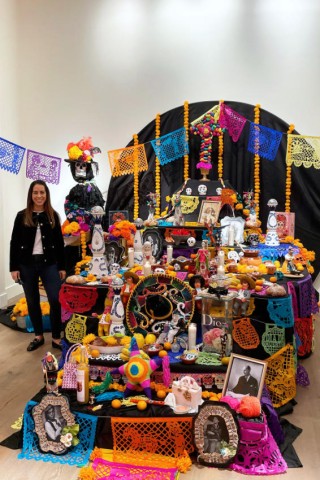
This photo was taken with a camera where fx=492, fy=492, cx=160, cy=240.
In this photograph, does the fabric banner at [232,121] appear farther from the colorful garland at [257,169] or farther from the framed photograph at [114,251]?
the framed photograph at [114,251]

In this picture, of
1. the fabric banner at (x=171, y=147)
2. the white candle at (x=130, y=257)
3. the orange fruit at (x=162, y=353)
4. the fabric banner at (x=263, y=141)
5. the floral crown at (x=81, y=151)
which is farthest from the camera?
the fabric banner at (x=171, y=147)

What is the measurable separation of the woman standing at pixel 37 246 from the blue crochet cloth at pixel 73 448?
4.42ft

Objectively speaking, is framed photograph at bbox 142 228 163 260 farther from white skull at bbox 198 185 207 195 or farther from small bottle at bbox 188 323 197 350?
small bottle at bbox 188 323 197 350

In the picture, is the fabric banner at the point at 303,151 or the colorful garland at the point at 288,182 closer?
the fabric banner at the point at 303,151

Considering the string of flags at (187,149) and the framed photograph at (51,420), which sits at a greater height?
the string of flags at (187,149)

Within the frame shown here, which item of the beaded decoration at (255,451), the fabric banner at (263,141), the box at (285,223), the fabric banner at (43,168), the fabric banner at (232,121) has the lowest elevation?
the beaded decoration at (255,451)

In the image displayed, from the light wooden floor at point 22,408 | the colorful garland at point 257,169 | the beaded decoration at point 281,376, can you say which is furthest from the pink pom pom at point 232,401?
the colorful garland at point 257,169

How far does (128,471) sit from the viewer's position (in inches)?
88.4

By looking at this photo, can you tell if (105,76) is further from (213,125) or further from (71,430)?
(71,430)

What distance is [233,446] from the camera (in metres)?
2.30

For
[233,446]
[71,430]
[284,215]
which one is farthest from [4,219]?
[233,446]

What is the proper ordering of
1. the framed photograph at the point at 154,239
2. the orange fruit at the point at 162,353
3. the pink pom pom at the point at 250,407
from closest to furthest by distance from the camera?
the pink pom pom at the point at 250,407, the orange fruit at the point at 162,353, the framed photograph at the point at 154,239

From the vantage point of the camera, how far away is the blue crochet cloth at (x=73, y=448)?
2371 mm

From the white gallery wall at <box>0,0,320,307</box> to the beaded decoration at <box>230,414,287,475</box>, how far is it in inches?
139
